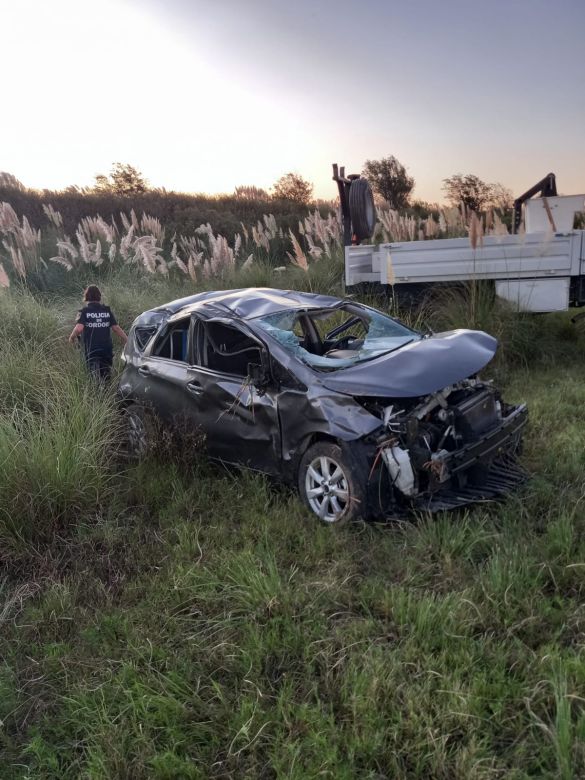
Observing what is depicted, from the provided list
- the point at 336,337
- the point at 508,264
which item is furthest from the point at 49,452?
the point at 508,264

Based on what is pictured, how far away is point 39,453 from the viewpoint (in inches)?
177

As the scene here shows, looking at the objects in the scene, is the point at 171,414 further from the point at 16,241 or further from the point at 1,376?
the point at 16,241

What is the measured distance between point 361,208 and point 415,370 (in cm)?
577

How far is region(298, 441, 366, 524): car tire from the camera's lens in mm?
4117

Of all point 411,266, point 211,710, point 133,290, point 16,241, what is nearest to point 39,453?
point 211,710

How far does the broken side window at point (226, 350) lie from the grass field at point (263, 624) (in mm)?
845

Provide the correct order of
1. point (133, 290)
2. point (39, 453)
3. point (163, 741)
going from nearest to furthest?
point (163, 741) < point (39, 453) < point (133, 290)

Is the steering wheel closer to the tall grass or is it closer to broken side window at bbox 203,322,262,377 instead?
broken side window at bbox 203,322,262,377

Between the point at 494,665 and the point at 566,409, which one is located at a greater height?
the point at 566,409

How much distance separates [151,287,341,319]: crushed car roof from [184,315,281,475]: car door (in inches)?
6.5

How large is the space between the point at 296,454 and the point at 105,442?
158 cm

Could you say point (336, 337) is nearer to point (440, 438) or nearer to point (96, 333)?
point (440, 438)

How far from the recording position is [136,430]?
595 centimetres

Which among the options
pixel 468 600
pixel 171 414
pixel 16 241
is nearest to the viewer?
pixel 468 600
